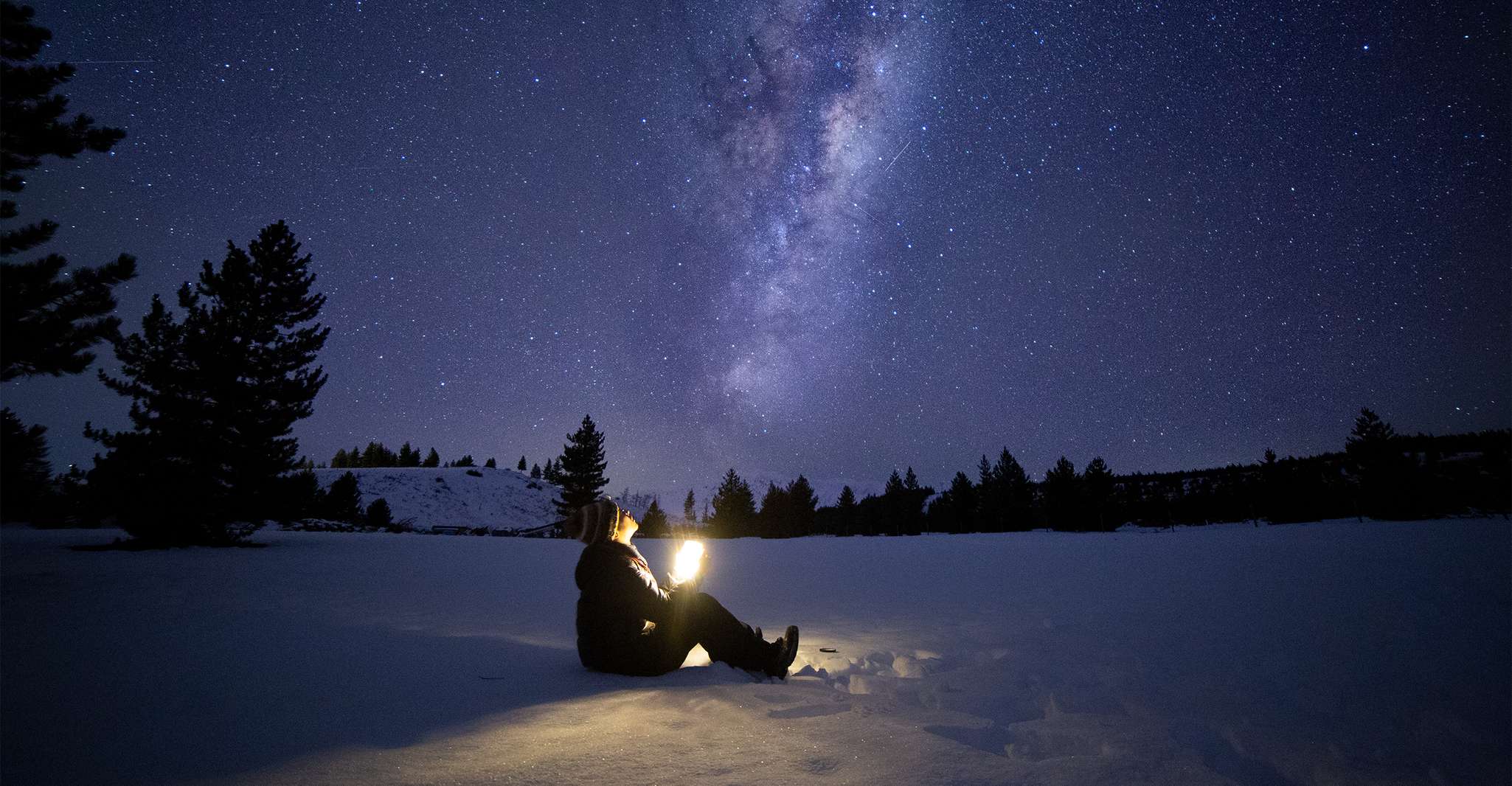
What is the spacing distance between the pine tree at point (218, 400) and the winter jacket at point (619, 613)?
14.9 metres

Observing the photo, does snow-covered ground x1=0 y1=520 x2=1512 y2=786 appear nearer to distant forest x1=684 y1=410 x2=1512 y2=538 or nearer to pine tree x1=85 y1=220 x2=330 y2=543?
pine tree x1=85 y1=220 x2=330 y2=543

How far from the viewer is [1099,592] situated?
7.84 metres

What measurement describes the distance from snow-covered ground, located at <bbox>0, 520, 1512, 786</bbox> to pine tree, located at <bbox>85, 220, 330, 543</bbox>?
5.20m

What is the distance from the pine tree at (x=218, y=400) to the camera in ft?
40.1

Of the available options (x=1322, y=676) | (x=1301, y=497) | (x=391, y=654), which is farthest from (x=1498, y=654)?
(x=1301, y=497)

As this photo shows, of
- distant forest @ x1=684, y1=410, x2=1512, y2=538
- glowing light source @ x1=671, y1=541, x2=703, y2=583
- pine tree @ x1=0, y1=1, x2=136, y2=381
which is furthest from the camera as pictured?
distant forest @ x1=684, y1=410, x2=1512, y2=538

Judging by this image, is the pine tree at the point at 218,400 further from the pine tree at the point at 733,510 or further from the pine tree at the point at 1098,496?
the pine tree at the point at 733,510

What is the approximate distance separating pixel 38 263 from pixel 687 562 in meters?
11.1

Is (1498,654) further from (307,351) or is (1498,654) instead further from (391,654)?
(307,351)

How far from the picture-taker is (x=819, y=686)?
366 centimetres

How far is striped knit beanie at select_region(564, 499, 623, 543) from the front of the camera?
3.80 meters

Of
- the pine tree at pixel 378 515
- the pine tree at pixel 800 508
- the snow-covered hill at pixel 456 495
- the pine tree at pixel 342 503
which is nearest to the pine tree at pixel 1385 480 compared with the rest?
the pine tree at pixel 800 508

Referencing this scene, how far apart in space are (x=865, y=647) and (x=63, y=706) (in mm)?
5208

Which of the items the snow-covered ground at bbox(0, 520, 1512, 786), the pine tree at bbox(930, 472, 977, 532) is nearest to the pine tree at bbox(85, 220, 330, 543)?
the snow-covered ground at bbox(0, 520, 1512, 786)
